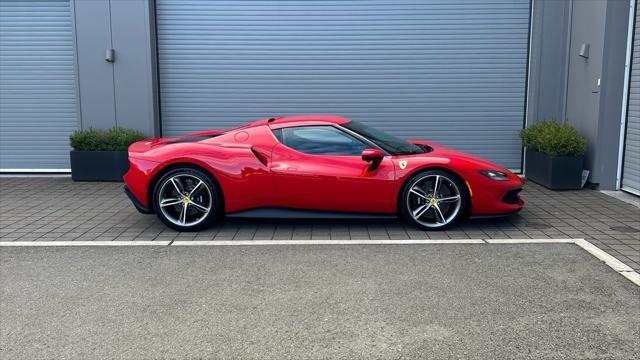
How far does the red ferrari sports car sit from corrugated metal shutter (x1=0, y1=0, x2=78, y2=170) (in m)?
5.04

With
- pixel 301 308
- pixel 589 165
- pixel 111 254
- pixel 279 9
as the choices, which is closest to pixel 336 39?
pixel 279 9

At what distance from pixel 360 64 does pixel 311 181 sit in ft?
15.7

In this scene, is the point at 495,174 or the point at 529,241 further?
the point at 495,174

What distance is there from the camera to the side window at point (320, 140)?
6523mm

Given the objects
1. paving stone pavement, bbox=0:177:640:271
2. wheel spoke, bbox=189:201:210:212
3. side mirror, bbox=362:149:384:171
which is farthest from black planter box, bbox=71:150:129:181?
side mirror, bbox=362:149:384:171

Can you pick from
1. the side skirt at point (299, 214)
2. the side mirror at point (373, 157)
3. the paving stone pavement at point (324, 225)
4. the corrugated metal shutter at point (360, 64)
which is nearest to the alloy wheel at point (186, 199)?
the paving stone pavement at point (324, 225)

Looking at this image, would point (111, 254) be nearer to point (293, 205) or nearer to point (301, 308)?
point (293, 205)

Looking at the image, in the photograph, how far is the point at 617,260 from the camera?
211 inches

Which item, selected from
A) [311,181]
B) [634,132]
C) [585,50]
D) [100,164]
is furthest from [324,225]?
[585,50]

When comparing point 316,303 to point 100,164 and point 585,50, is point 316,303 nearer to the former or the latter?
point 100,164

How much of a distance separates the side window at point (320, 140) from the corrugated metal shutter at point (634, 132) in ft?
15.6

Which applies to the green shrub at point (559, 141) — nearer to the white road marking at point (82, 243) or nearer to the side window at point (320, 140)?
the side window at point (320, 140)

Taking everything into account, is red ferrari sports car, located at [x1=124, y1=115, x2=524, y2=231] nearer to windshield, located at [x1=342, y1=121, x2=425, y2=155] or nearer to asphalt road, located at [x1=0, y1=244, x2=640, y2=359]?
windshield, located at [x1=342, y1=121, x2=425, y2=155]

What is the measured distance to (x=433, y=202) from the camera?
647 centimetres
